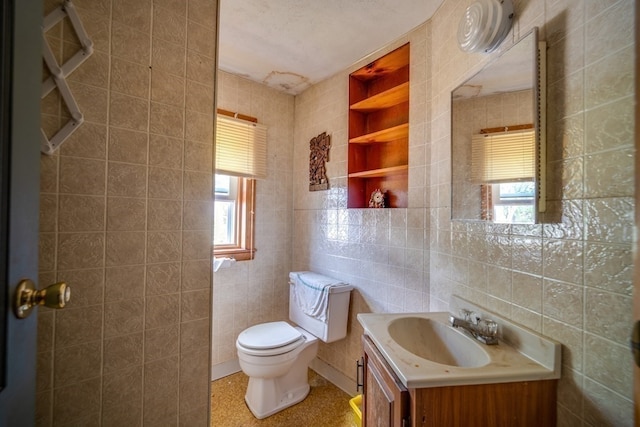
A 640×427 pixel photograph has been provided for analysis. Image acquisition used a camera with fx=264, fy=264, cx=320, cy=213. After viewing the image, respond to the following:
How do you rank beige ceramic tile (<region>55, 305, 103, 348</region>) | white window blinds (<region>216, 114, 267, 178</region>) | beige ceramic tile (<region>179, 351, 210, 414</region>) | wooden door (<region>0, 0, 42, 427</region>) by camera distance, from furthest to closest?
white window blinds (<region>216, 114, 267, 178</region>) < beige ceramic tile (<region>179, 351, 210, 414</region>) < beige ceramic tile (<region>55, 305, 103, 348</region>) < wooden door (<region>0, 0, 42, 427</region>)

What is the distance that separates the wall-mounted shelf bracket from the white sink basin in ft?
4.32

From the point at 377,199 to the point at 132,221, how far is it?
1.49 m

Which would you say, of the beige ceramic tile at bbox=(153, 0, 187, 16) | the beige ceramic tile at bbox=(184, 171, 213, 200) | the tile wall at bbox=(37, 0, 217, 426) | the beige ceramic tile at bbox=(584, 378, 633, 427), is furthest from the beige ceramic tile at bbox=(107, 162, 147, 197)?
the beige ceramic tile at bbox=(584, 378, 633, 427)

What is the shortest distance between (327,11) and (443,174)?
115cm

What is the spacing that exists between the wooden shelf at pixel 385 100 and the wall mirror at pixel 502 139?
0.53m

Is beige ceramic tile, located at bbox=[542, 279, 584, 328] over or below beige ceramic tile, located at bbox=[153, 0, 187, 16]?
below

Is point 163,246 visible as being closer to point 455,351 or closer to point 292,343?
point 292,343

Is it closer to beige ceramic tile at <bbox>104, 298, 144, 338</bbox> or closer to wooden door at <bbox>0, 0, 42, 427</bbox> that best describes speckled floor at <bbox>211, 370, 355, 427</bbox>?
beige ceramic tile at <bbox>104, 298, 144, 338</bbox>

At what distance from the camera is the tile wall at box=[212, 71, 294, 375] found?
86.1 inches

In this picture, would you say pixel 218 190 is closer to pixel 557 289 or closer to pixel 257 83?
pixel 257 83

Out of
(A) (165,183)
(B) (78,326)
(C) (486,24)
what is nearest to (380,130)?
(C) (486,24)

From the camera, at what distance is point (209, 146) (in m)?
1.16

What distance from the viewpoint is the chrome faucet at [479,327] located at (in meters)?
0.99

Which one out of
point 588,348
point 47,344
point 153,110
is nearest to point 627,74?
point 588,348
